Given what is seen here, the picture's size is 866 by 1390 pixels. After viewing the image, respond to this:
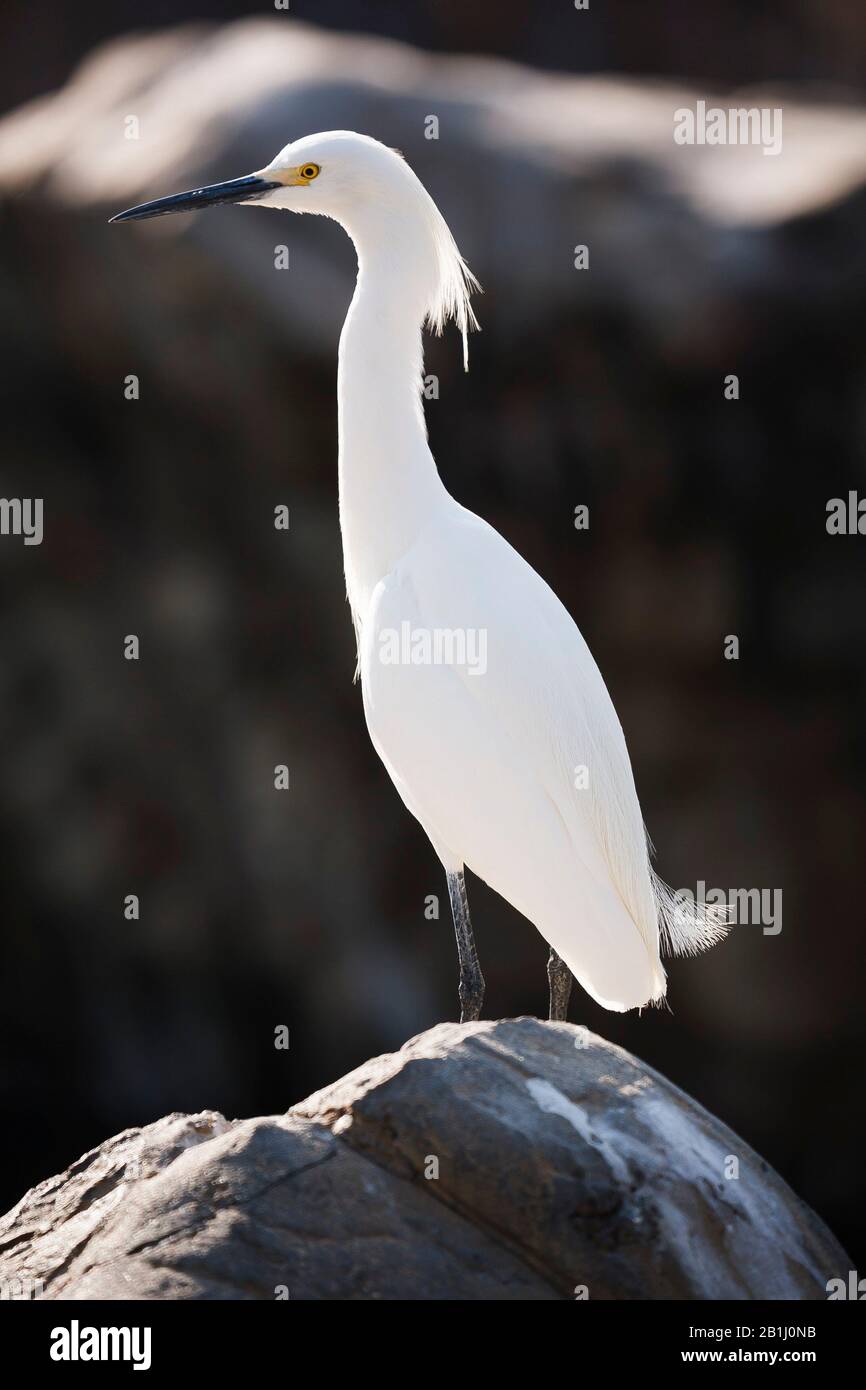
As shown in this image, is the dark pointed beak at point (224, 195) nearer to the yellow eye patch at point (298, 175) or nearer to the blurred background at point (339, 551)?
the yellow eye patch at point (298, 175)

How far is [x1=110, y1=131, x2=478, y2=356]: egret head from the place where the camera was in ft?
8.91

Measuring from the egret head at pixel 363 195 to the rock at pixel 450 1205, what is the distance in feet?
5.01

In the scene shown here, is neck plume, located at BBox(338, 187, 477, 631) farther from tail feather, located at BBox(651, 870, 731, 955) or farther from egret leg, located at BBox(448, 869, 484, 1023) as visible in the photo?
tail feather, located at BBox(651, 870, 731, 955)

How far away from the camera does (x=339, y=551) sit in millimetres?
4629

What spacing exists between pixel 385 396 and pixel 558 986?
1.21 meters

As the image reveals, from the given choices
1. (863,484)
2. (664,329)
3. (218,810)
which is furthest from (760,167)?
(218,810)

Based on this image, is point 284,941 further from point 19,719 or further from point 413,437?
point 413,437

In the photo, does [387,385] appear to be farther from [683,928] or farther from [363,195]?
[683,928]

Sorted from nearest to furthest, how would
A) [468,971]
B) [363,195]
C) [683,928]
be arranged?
[468,971] → [363,195] → [683,928]

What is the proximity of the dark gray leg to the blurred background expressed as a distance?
1829mm

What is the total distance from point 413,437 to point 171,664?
2.14 metres

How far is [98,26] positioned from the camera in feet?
16.7

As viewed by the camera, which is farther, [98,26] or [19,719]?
[98,26]

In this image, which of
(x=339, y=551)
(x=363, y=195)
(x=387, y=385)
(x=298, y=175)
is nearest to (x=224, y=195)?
(x=298, y=175)
